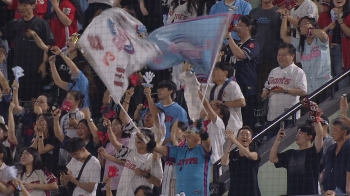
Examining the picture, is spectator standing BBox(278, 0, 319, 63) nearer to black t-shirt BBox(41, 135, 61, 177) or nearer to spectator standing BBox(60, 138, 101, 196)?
spectator standing BBox(60, 138, 101, 196)

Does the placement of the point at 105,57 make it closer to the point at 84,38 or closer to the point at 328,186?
the point at 84,38

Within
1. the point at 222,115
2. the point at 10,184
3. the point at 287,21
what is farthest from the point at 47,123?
the point at 287,21

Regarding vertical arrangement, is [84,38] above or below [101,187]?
above

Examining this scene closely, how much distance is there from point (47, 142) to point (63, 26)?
1932 mm

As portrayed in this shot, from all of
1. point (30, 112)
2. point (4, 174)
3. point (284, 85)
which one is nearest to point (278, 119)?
point (284, 85)

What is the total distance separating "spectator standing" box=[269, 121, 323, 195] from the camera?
1107cm

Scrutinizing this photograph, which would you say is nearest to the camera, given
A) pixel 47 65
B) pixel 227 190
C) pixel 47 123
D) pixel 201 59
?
pixel 201 59

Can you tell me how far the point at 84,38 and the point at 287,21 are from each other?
2.94 metres

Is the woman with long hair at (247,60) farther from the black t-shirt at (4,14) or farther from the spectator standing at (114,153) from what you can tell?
the black t-shirt at (4,14)

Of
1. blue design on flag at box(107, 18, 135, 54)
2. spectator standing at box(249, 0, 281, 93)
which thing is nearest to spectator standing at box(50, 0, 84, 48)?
spectator standing at box(249, 0, 281, 93)

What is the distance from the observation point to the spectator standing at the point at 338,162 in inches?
432

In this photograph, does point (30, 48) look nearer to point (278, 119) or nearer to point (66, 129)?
point (66, 129)

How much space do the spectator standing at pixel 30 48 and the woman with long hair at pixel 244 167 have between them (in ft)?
11.1

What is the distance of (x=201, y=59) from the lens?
10.8 metres
